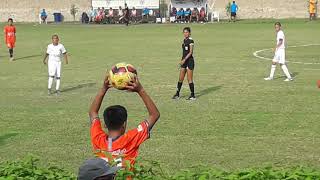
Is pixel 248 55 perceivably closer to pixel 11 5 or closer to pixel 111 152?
pixel 111 152

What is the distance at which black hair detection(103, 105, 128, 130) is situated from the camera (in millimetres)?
6301

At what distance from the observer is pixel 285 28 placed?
173 ft

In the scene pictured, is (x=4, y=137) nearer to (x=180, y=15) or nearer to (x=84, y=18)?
(x=180, y=15)

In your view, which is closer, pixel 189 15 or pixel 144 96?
pixel 144 96

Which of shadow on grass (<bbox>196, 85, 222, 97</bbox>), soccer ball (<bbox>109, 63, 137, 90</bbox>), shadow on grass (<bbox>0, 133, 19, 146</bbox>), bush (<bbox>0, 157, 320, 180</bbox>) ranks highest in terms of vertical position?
soccer ball (<bbox>109, 63, 137, 90</bbox>)

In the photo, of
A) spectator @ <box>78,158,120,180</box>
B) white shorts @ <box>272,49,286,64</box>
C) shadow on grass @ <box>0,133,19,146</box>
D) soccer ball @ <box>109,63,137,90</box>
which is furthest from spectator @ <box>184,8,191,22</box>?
spectator @ <box>78,158,120,180</box>

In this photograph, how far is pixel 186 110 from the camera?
16.5 meters

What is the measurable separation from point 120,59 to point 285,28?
2610cm

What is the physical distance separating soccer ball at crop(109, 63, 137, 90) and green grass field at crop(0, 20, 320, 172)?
383 cm

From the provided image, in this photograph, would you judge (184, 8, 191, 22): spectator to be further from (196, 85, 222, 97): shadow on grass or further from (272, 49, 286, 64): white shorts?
(196, 85, 222, 97): shadow on grass

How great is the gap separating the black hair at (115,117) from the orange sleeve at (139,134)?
0.28 m

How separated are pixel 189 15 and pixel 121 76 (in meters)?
59.0

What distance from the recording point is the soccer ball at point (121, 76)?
6.68 metres

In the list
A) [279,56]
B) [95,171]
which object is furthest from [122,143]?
[279,56]
